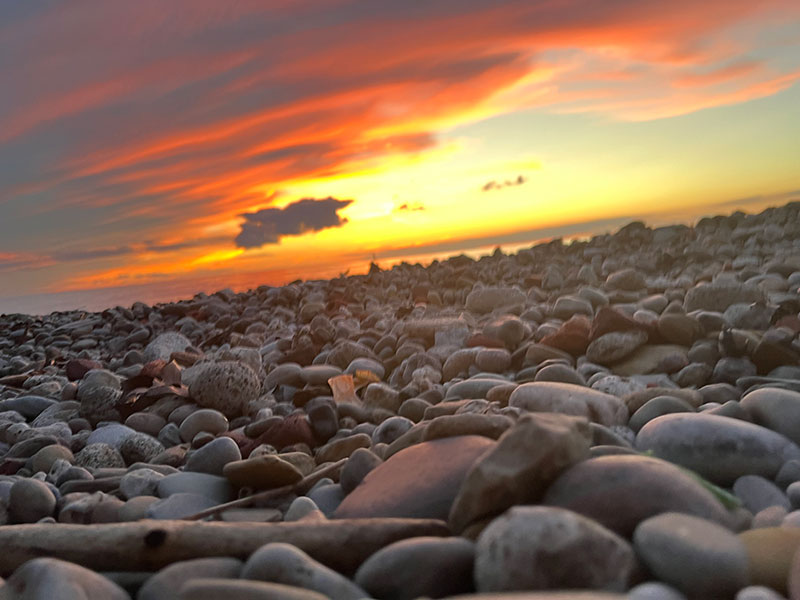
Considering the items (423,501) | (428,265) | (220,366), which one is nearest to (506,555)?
(423,501)

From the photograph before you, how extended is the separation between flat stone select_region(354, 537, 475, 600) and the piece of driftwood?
17cm

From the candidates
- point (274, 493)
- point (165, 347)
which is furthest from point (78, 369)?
point (274, 493)

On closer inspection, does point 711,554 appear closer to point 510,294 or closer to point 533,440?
point 533,440

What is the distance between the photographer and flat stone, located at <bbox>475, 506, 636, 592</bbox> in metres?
1.58

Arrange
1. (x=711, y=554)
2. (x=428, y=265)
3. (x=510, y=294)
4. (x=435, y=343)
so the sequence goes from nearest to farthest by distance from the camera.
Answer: (x=711, y=554) → (x=435, y=343) → (x=510, y=294) → (x=428, y=265)

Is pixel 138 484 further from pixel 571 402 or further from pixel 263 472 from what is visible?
pixel 571 402

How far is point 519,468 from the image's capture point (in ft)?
6.16

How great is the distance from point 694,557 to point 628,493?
0.28m

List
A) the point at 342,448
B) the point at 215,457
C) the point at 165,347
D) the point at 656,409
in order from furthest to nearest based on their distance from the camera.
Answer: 1. the point at 165,347
2. the point at 342,448
3. the point at 215,457
4. the point at 656,409

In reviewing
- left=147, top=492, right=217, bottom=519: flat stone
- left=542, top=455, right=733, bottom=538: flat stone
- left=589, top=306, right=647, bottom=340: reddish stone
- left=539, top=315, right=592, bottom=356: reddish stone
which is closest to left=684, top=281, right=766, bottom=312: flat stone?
left=589, top=306, right=647, bottom=340: reddish stone

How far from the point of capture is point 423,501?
217cm

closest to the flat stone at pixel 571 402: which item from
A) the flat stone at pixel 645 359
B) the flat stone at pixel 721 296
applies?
the flat stone at pixel 645 359

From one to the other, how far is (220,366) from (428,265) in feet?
41.9

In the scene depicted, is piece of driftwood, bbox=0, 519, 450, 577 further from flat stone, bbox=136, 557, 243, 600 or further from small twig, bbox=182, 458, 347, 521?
small twig, bbox=182, 458, 347, 521
